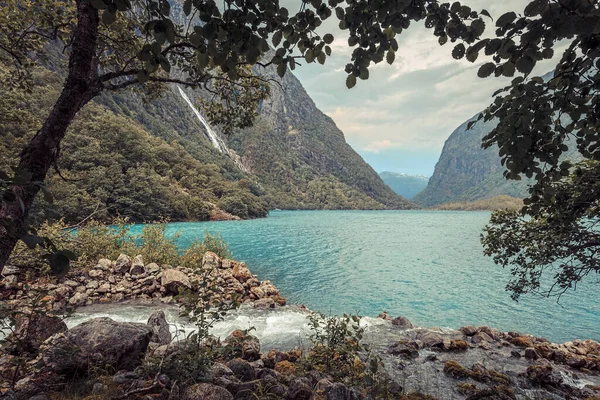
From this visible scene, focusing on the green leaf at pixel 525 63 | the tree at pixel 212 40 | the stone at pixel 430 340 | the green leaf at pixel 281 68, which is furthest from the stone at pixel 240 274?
the green leaf at pixel 525 63

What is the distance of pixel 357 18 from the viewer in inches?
96.6

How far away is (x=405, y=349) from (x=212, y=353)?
22.5ft

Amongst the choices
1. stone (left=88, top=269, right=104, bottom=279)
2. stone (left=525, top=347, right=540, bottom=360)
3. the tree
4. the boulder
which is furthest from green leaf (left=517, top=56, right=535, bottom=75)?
stone (left=88, top=269, right=104, bottom=279)

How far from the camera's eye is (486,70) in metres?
2.12

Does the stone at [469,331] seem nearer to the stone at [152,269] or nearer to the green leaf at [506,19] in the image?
the green leaf at [506,19]

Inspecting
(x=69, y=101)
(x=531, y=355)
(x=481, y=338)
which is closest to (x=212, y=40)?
(x=69, y=101)

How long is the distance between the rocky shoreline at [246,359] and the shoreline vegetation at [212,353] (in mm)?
24

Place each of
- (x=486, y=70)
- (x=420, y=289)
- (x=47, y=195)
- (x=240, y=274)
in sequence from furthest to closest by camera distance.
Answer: (x=420, y=289) → (x=240, y=274) → (x=486, y=70) → (x=47, y=195)

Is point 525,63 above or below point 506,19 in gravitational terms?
below

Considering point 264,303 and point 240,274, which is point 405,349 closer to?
point 264,303

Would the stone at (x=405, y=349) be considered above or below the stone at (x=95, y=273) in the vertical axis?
below

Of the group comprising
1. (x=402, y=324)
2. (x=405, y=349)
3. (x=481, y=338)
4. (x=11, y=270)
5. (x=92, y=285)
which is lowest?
(x=402, y=324)

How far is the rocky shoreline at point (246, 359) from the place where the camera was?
11.5 feet

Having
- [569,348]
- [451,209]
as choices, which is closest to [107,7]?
[569,348]
